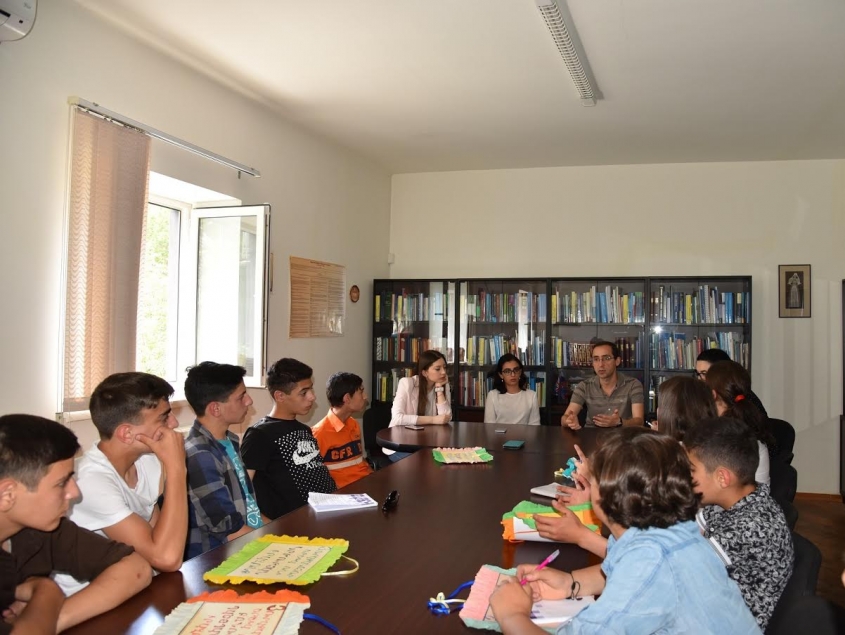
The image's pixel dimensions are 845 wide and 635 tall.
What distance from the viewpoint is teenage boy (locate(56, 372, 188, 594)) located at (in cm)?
177

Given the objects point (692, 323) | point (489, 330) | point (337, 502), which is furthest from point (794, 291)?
point (337, 502)

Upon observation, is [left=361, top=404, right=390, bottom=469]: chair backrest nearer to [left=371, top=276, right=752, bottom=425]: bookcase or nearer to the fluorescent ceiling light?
[left=371, top=276, right=752, bottom=425]: bookcase

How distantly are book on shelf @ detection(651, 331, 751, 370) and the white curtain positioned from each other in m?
4.38

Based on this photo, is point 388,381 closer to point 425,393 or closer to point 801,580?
point 425,393

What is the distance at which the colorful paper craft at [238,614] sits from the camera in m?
1.40

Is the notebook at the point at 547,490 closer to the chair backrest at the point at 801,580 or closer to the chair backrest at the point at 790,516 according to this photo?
the chair backrest at the point at 790,516

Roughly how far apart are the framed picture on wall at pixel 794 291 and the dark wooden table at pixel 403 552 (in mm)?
4246

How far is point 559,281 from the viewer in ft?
21.2

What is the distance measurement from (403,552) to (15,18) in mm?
2544

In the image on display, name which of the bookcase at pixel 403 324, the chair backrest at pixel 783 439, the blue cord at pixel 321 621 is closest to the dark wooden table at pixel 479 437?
the chair backrest at pixel 783 439

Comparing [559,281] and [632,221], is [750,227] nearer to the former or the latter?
[632,221]

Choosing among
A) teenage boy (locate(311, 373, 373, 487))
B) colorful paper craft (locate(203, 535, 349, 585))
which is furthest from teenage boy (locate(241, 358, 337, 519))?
colorful paper craft (locate(203, 535, 349, 585))

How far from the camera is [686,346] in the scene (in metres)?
6.16

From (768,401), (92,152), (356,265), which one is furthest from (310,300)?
(768,401)
